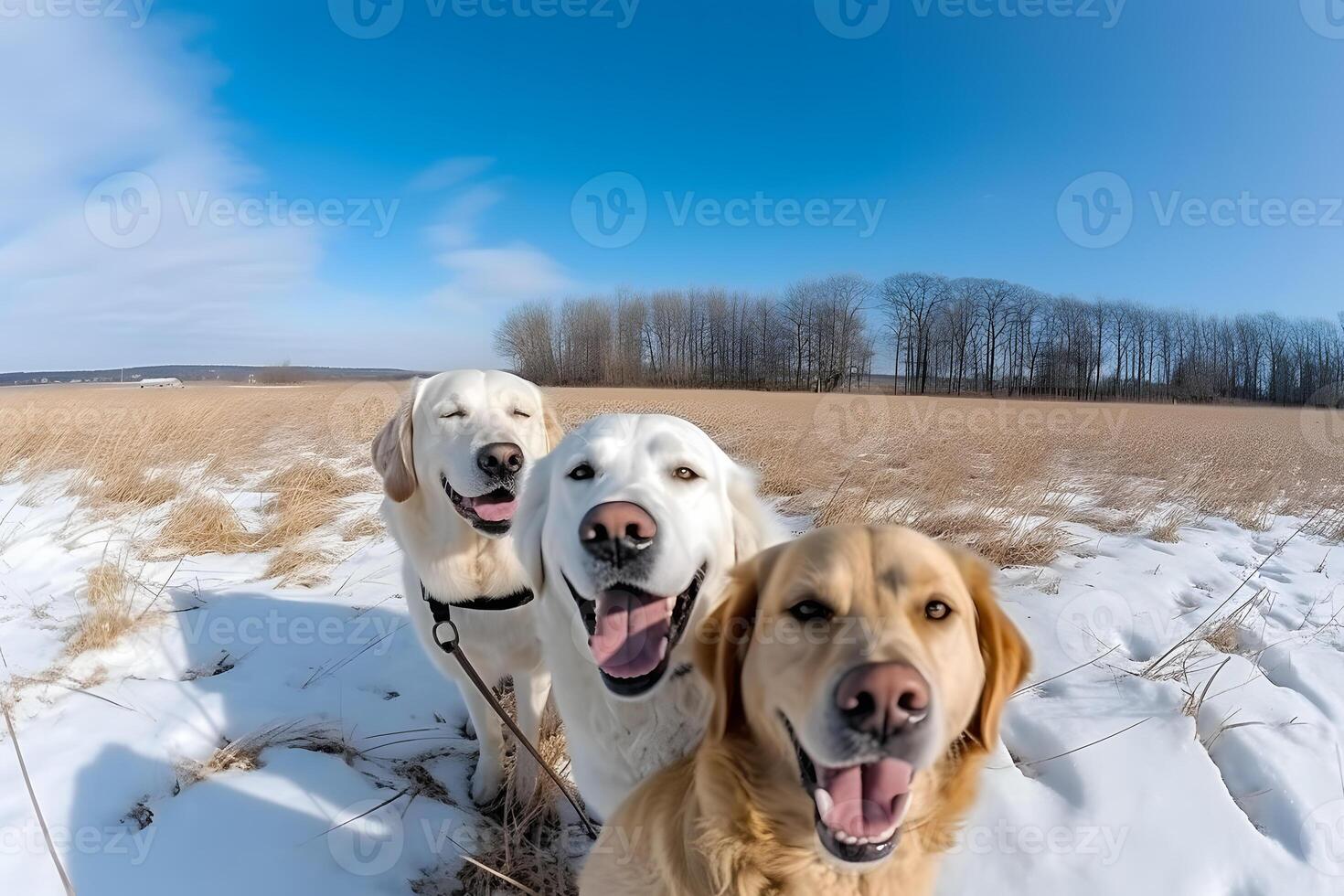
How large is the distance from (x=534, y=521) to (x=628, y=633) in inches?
22.0

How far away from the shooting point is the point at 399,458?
281cm

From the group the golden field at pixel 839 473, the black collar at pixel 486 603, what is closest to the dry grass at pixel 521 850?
the black collar at pixel 486 603

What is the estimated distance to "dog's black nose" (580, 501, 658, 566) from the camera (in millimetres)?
1715

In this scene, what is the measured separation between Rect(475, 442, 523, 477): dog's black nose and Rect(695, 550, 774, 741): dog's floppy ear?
1.36 meters

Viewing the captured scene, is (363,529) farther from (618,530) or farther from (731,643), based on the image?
(731,643)

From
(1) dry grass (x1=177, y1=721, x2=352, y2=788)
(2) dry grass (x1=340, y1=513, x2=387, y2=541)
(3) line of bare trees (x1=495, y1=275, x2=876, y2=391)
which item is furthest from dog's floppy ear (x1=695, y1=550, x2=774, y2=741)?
(3) line of bare trees (x1=495, y1=275, x2=876, y2=391)

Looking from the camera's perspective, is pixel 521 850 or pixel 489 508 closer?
pixel 521 850

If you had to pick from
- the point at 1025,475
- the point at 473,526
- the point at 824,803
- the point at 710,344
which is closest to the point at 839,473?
the point at 1025,475

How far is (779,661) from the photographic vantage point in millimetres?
1412

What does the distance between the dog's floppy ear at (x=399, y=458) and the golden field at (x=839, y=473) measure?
102 inches

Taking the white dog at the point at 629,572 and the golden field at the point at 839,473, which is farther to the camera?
the golden field at the point at 839,473

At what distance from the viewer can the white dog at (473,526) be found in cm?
267

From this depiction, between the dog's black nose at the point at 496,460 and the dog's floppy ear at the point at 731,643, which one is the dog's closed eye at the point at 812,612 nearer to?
the dog's floppy ear at the point at 731,643

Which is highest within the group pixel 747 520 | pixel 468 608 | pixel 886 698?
pixel 747 520
